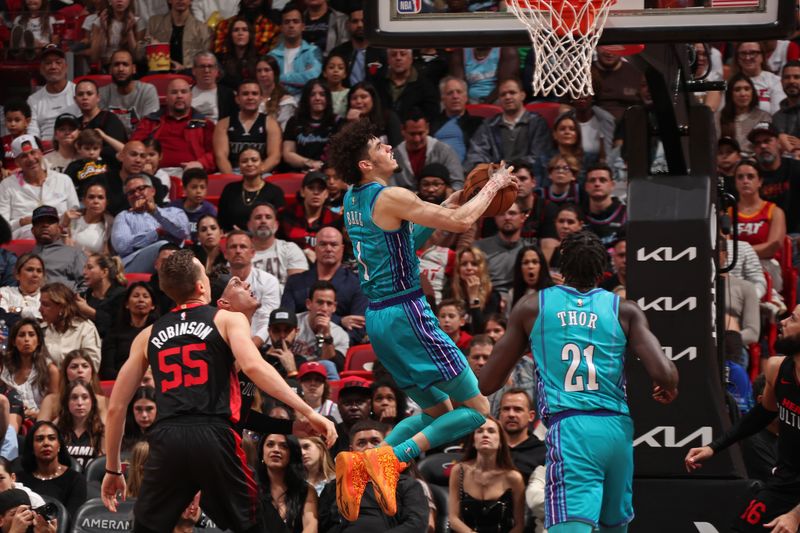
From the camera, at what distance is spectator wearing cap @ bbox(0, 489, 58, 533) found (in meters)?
9.88

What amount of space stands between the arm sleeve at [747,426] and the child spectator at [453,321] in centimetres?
377

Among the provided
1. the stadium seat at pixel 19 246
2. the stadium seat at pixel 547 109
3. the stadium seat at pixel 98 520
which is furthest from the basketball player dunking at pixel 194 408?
the stadium seat at pixel 547 109

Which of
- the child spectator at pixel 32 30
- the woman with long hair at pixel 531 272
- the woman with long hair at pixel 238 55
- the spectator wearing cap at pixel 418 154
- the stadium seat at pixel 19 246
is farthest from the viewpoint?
the child spectator at pixel 32 30

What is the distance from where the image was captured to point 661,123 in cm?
924

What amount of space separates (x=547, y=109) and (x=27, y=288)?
5727 millimetres

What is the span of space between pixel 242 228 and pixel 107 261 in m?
1.60

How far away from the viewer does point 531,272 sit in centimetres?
1222

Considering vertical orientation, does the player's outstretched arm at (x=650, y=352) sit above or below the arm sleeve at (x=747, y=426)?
above

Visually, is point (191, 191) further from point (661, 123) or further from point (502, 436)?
point (661, 123)

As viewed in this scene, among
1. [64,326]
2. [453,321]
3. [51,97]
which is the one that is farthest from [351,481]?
[51,97]

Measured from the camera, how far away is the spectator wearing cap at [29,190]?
14.8 m

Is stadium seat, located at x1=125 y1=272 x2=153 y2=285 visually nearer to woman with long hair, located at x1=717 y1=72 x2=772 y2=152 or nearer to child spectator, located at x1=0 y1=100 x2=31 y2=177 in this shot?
child spectator, located at x1=0 y1=100 x2=31 y2=177

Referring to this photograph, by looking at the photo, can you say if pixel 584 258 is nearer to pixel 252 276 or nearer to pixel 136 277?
pixel 252 276

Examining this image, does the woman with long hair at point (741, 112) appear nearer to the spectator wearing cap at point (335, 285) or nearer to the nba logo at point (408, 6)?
the spectator wearing cap at point (335, 285)
